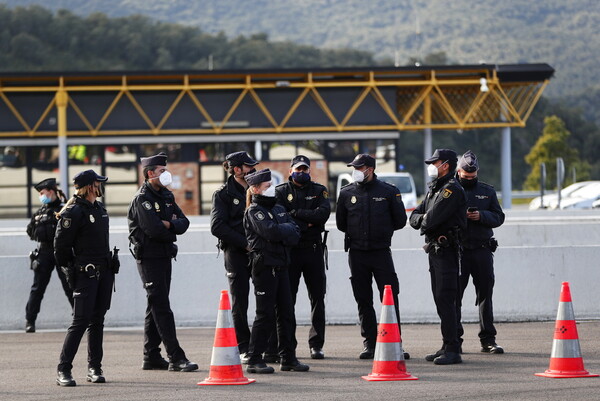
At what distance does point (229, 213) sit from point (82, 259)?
160cm

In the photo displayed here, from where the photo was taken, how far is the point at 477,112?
4459 cm

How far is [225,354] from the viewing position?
32.9 feet

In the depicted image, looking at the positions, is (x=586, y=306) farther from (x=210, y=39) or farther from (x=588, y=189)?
(x=210, y=39)

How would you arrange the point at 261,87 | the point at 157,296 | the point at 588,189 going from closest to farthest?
the point at 157,296
the point at 261,87
the point at 588,189

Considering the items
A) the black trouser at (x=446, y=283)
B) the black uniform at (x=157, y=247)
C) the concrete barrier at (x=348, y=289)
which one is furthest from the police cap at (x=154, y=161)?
the concrete barrier at (x=348, y=289)

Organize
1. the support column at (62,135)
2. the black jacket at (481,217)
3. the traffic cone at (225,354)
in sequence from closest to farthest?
1. the traffic cone at (225,354)
2. the black jacket at (481,217)
3. the support column at (62,135)

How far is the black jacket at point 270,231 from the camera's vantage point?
34.9 feet

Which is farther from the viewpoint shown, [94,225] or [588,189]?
[588,189]

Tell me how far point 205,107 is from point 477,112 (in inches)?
422

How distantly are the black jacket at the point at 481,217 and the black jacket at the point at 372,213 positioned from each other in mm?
738

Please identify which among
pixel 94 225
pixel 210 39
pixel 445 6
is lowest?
pixel 94 225

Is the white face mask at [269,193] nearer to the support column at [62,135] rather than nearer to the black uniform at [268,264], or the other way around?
the black uniform at [268,264]

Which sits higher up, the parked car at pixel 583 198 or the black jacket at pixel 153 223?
the parked car at pixel 583 198

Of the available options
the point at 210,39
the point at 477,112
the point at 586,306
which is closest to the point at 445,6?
the point at 210,39
